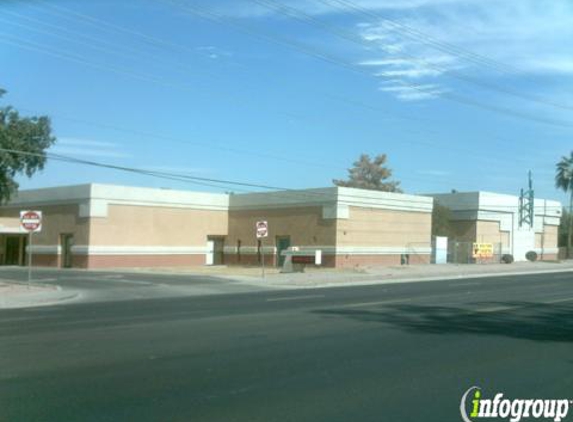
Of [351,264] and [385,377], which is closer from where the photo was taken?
[385,377]

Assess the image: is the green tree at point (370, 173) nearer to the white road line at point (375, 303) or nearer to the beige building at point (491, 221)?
the beige building at point (491, 221)

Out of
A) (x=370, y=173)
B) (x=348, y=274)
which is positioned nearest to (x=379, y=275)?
(x=348, y=274)

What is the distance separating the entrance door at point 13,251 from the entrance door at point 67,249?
523 cm

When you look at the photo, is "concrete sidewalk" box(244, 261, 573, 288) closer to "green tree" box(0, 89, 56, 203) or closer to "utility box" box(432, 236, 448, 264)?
"utility box" box(432, 236, 448, 264)

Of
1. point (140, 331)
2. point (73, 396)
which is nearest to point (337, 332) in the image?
point (140, 331)

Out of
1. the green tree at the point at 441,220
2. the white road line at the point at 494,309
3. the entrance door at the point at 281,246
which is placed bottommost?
the white road line at the point at 494,309

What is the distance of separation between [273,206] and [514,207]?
85.1 ft

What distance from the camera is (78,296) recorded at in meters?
26.8

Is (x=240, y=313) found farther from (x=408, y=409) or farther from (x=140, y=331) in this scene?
(x=408, y=409)

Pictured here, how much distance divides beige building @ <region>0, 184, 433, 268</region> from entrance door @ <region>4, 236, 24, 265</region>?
71 mm

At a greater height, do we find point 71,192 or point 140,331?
point 71,192

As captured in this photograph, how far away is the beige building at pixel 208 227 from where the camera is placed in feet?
Result: 154

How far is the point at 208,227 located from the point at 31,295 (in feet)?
90.5

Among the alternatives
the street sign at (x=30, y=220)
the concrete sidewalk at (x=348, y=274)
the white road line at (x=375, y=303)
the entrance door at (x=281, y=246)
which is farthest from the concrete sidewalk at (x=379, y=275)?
the street sign at (x=30, y=220)
